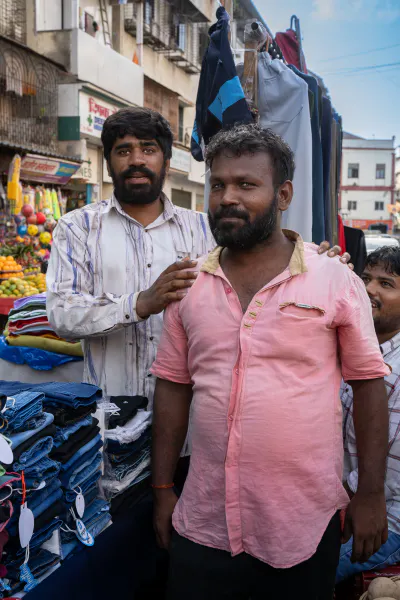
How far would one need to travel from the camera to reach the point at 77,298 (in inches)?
84.9

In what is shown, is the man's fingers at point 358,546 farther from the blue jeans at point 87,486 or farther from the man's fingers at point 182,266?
the man's fingers at point 182,266

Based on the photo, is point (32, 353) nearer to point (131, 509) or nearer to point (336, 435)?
point (131, 509)

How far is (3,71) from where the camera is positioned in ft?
36.7

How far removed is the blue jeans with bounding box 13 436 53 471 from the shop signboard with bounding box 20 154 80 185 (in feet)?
33.4

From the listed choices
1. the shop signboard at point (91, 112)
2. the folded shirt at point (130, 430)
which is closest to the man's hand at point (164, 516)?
the folded shirt at point (130, 430)

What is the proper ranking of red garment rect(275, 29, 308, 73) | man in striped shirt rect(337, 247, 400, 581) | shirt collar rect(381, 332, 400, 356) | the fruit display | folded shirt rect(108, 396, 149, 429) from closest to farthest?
folded shirt rect(108, 396, 149, 429)
man in striped shirt rect(337, 247, 400, 581)
shirt collar rect(381, 332, 400, 356)
red garment rect(275, 29, 308, 73)
the fruit display

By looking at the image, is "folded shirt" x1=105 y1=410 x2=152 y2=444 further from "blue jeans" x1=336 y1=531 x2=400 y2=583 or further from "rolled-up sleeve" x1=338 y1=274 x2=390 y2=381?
"blue jeans" x1=336 y1=531 x2=400 y2=583

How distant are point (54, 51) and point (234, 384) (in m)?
14.0

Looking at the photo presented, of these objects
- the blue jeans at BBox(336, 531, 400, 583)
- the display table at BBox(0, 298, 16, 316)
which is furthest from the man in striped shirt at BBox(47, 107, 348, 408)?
the display table at BBox(0, 298, 16, 316)

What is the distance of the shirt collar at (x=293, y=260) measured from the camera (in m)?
1.71

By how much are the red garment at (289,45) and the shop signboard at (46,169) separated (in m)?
8.22

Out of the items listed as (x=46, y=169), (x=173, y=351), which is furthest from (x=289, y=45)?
(x=46, y=169)

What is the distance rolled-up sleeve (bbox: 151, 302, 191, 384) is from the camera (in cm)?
189

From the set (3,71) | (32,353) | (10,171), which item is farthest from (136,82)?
(32,353)
